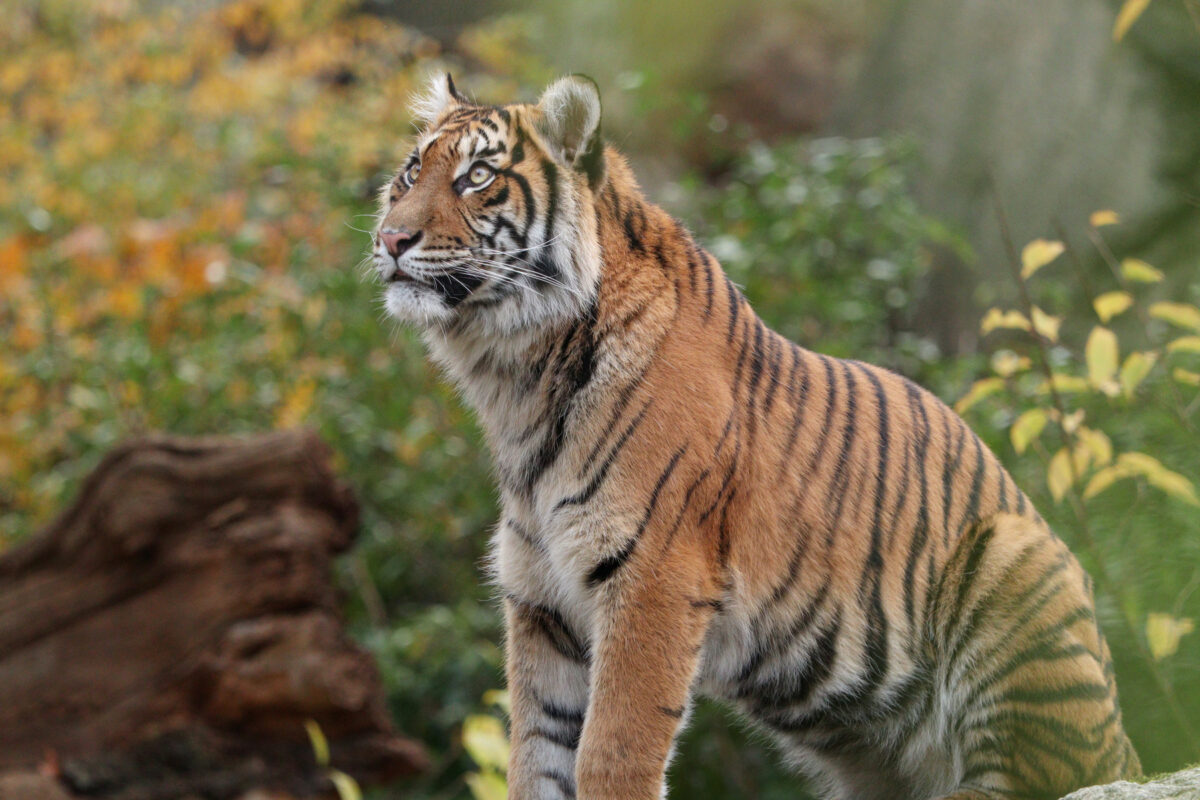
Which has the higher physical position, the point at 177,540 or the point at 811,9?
the point at 811,9

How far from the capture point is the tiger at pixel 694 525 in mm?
2686

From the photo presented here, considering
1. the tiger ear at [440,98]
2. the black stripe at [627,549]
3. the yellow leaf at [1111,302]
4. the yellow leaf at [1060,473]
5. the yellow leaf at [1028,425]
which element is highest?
the yellow leaf at [1111,302]

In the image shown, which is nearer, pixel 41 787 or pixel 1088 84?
pixel 41 787

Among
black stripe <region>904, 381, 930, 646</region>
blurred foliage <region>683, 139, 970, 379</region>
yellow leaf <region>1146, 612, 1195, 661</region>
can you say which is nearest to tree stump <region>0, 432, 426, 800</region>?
blurred foliage <region>683, 139, 970, 379</region>

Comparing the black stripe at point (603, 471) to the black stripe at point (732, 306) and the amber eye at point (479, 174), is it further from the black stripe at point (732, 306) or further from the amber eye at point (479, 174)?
the amber eye at point (479, 174)

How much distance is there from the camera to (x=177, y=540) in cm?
551

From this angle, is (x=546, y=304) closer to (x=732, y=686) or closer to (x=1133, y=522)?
(x=732, y=686)

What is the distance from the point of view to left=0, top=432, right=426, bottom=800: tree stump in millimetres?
5219

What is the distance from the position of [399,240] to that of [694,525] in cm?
105

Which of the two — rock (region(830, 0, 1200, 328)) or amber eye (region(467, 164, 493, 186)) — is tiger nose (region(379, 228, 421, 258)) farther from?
rock (region(830, 0, 1200, 328))

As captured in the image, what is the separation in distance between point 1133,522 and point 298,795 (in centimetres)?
393

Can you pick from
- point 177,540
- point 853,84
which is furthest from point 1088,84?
point 177,540

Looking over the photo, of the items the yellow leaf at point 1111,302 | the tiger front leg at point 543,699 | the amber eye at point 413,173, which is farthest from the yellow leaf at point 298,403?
the yellow leaf at point 1111,302

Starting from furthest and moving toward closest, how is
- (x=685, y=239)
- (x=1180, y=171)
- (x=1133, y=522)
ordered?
(x=1180, y=171), (x=1133, y=522), (x=685, y=239)
